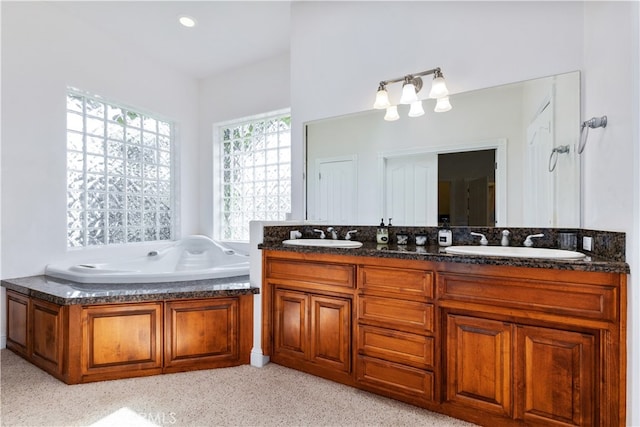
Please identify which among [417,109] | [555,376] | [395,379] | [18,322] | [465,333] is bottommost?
[395,379]

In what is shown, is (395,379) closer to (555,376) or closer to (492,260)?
(555,376)

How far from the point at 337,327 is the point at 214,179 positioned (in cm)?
284

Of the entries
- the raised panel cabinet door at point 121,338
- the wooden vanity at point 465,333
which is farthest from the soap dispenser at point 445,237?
the raised panel cabinet door at point 121,338

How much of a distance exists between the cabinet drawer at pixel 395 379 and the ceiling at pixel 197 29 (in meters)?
2.95

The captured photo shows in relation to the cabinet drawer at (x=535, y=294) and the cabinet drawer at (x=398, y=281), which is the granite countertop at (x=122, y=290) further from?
the cabinet drawer at (x=535, y=294)

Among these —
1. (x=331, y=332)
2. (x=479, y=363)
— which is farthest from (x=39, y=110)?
(x=479, y=363)

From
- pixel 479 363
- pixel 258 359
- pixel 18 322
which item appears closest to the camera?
pixel 479 363

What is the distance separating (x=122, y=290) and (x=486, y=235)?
2.37m

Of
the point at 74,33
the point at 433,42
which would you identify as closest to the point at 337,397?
the point at 433,42

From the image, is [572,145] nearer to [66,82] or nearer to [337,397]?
[337,397]

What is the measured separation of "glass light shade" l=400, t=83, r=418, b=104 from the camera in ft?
7.27

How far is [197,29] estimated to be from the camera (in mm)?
3213

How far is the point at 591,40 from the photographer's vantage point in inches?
68.0

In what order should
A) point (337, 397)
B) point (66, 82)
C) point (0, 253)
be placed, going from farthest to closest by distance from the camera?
point (66, 82)
point (0, 253)
point (337, 397)
